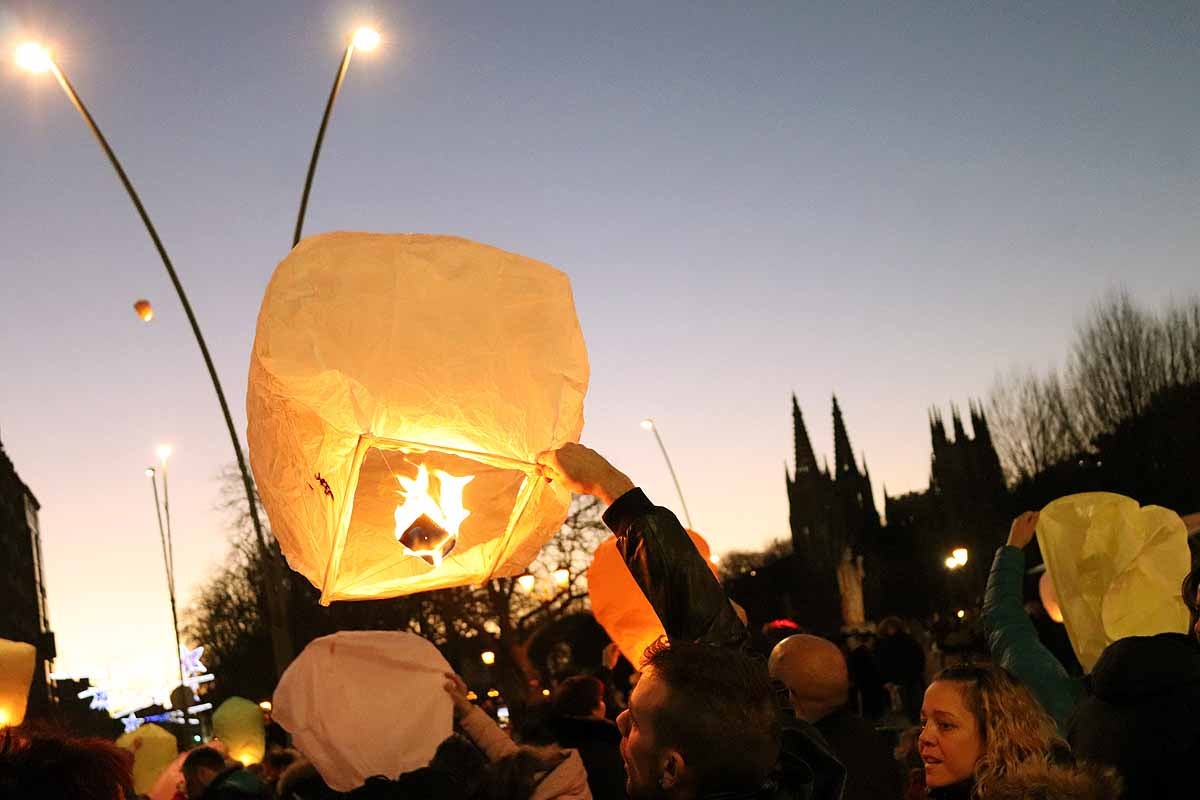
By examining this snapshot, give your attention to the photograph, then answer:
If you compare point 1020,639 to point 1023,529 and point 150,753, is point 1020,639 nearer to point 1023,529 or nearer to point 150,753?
point 1023,529

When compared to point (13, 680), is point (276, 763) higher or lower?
lower

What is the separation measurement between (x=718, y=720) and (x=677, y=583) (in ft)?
1.21

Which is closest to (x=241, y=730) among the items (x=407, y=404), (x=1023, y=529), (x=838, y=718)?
(x=838, y=718)

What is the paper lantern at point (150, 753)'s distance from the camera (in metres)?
10.7

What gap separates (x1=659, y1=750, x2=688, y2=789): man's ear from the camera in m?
2.12

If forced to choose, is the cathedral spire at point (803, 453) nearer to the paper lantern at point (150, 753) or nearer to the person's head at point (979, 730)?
the paper lantern at point (150, 753)

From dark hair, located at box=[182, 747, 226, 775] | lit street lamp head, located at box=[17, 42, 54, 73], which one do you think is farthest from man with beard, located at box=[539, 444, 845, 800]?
lit street lamp head, located at box=[17, 42, 54, 73]

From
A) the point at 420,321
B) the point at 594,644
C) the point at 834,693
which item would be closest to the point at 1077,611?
the point at 834,693

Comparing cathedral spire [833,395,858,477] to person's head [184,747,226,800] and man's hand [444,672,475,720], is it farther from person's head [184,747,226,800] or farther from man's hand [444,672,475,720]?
man's hand [444,672,475,720]

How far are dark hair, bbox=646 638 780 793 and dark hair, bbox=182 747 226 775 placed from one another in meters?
5.16

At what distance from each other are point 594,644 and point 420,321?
25.5 feet

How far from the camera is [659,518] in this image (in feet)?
8.09

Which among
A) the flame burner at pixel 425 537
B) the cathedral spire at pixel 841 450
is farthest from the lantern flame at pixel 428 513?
the cathedral spire at pixel 841 450

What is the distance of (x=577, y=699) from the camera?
5.44 metres
